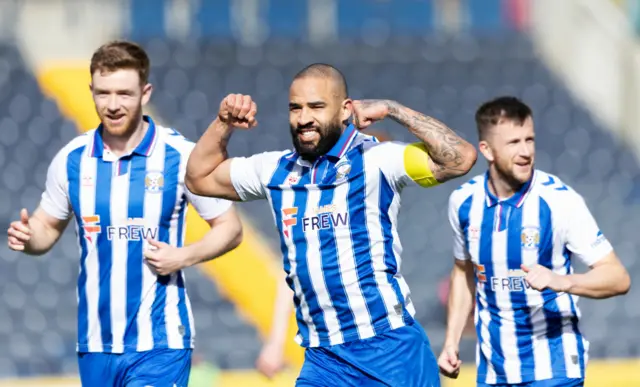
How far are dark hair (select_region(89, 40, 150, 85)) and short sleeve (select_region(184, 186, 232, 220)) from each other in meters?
0.58

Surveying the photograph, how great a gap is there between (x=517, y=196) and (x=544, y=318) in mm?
588

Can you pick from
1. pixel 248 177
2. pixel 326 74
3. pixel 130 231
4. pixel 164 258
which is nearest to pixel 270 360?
pixel 164 258

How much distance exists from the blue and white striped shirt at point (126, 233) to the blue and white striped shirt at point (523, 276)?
135cm

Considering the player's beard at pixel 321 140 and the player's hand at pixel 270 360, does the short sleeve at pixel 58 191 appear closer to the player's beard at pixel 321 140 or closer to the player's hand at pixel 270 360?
the player's hand at pixel 270 360

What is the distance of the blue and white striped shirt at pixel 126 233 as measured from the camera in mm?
5332

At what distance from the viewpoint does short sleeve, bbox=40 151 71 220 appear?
17.9ft

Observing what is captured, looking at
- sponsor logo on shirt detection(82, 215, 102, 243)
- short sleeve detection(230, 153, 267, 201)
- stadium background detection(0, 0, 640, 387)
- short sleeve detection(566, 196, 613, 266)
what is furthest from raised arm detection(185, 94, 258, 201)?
stadium background detection(0, 0, 640, 387)

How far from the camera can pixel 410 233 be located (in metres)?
12.8

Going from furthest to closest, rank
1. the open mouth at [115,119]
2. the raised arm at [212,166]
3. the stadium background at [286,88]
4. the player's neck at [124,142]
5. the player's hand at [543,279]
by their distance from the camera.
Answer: the stadium background at [286,88] < the player's neck at [124,142] < the open mouth at [115,119] < the raised arm at [212,166] < the player's hand at [543,279]

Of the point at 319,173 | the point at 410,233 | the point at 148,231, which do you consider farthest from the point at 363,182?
the point at 410,233

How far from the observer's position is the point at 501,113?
561 cm

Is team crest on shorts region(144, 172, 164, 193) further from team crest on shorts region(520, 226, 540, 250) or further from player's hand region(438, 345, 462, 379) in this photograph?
team crest on shorts region(520, 226, 540, 250)

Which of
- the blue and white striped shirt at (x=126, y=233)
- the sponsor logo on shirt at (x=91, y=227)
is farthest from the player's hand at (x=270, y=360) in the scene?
the sponsor logo on shirt at (x=91, y=227)

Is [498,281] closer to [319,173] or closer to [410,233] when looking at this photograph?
[319,173]
